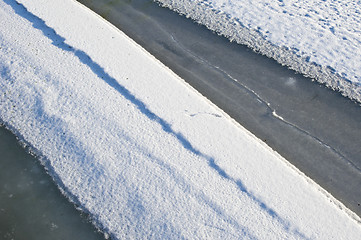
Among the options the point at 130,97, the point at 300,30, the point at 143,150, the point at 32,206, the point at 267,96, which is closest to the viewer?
the point at 32,206

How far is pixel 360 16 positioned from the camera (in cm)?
1195

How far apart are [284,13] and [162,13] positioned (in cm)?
396

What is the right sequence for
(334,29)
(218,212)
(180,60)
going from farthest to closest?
(334,29), (180,60), (218,212)

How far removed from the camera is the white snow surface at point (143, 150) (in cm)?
689

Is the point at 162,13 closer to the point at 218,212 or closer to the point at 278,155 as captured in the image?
the point at 278,155

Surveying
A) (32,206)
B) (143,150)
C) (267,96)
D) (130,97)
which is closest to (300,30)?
(267,96)

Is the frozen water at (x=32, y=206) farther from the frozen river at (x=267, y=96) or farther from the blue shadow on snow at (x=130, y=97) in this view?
the frozen river at (x=267, y=96)

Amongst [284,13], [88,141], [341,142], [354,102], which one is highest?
[284,13]

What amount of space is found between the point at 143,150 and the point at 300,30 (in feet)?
21.6

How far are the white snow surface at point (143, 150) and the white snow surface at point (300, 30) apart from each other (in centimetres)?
283

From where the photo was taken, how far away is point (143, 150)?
25.9 ft

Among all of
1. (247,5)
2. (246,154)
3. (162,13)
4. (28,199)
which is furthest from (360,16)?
(28,199)

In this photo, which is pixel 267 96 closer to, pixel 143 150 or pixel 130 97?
pixel 130 97

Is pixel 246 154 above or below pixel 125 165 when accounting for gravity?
above
